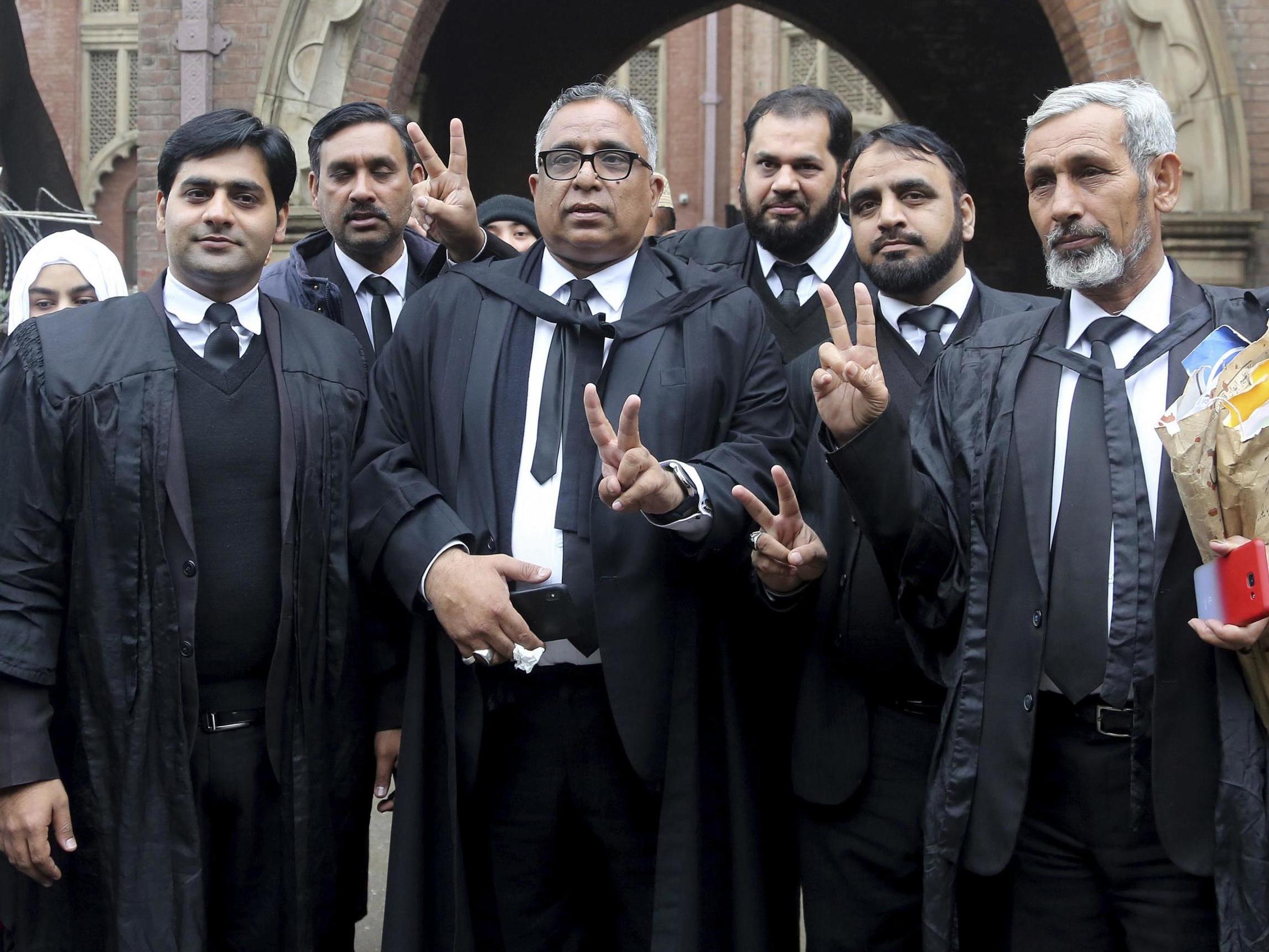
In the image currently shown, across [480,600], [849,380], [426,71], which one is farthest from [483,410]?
[426,71]

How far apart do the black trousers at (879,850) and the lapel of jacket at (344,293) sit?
67.1 inches

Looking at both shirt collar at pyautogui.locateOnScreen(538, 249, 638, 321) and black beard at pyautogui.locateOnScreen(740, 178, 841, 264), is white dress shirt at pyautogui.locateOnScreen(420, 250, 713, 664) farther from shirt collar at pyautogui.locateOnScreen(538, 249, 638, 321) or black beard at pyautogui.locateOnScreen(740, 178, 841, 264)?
black beard at pyautogui.locateOnScreen(740, 178, 841, 264)

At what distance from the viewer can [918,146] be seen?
3.33 meters

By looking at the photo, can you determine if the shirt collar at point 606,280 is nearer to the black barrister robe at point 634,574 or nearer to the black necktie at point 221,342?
the black barrister robe at point 634,574

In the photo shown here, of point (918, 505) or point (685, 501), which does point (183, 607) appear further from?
point (918, 505)

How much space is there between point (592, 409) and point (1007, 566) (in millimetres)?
846

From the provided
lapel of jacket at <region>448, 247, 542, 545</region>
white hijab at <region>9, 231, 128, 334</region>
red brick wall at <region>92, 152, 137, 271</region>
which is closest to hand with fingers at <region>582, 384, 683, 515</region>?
lapel of jacket at <region>448, 247, 542, 545</region>

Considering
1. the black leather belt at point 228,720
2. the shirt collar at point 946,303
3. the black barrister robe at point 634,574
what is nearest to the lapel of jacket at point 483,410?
the black barrister robe at point 634,574

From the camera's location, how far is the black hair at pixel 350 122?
3996 mm

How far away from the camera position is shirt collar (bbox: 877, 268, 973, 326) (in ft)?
10.8

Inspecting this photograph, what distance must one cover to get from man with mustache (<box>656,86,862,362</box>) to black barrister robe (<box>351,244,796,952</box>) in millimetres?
712

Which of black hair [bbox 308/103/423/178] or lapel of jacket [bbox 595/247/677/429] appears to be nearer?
lapel of jacket [bbox 595/247/677/429]

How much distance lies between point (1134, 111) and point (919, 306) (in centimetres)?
75

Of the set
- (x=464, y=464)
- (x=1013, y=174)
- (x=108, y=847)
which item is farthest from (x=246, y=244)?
(x=1013, y=174)
